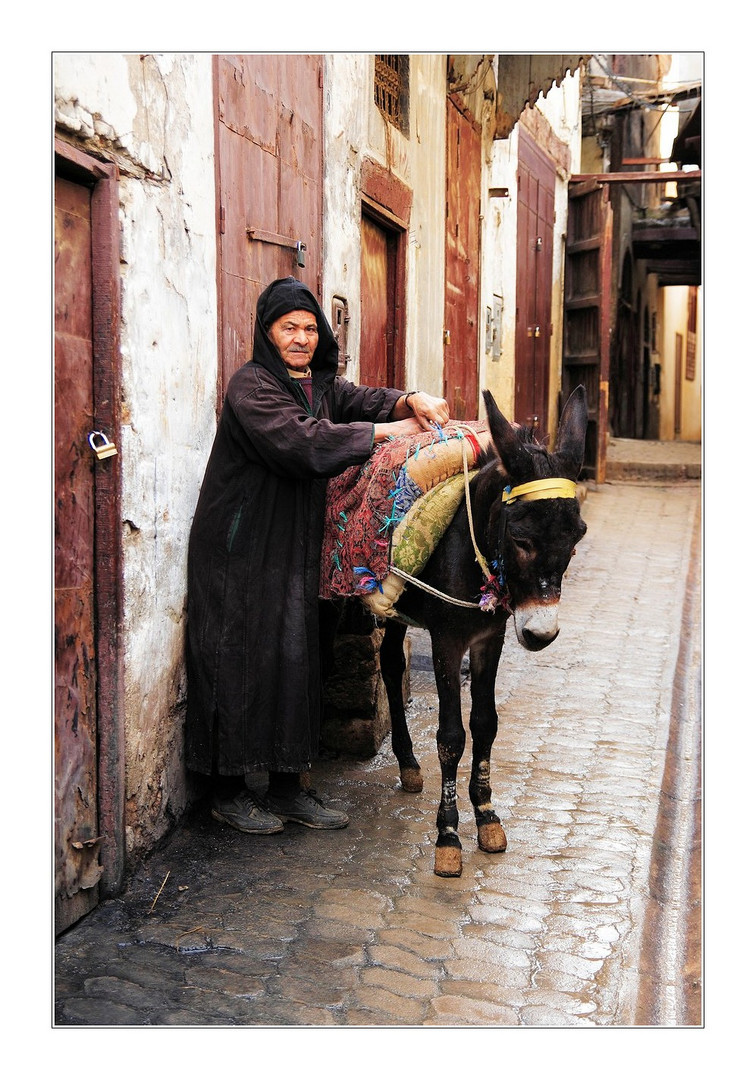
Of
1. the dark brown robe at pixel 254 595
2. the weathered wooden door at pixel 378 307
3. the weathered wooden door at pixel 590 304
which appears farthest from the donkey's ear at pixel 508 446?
the weathered wooden door at pixel 590 304

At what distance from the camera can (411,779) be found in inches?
182

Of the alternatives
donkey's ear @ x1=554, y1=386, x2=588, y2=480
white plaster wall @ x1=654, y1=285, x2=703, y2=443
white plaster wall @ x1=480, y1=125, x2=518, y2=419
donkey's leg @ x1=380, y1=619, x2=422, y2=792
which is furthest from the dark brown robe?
white plaster wall @ x1=654, y1=285, x2=703, y2=443

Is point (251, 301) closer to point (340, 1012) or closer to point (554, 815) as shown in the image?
point (554, 815)

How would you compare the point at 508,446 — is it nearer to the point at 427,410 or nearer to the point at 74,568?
the point at 427,410

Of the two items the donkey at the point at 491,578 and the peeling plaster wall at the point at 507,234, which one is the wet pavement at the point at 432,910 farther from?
the peeling plaster wall at the point at 507,234

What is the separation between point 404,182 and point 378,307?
3.08ft

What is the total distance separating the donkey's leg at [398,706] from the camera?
4.64 meters

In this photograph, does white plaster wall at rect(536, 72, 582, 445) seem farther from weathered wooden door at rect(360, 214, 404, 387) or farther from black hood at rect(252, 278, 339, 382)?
black hood at rect(252, 278, 339, 382)

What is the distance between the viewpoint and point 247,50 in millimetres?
3035

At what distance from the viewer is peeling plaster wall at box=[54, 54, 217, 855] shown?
11.3 feet

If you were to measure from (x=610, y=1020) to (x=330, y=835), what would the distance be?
150 centimetres

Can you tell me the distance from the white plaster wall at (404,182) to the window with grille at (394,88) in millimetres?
81

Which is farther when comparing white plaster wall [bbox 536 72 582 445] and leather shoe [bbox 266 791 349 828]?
white plaster wall [bbox 536 72 582 445]

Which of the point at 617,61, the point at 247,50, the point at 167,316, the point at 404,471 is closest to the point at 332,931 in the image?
the point at 404,471
